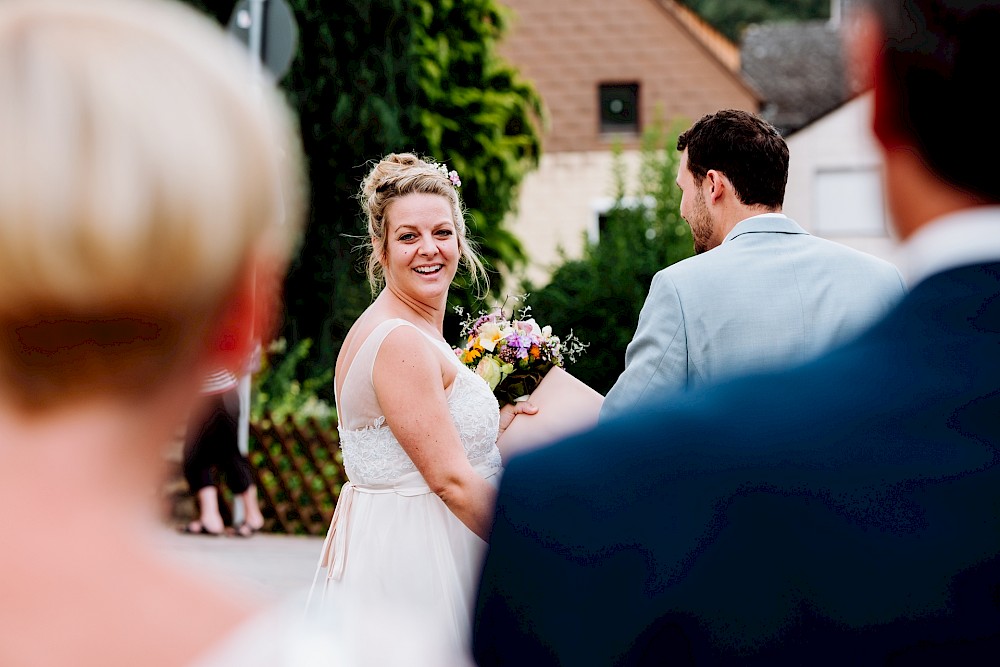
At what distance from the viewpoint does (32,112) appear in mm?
898

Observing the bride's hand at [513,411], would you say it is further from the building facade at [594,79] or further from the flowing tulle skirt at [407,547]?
the building facade at [594,79]

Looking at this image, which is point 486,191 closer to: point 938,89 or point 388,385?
point 388,385

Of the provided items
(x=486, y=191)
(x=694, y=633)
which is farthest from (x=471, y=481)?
(x=486, y=191)

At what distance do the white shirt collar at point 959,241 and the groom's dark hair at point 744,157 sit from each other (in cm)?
220

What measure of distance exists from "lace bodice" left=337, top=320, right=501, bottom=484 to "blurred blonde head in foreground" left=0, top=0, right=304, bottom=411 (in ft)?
7.93

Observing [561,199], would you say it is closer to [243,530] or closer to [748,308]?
[243,530]

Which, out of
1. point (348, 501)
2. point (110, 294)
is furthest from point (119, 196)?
point (348, 501)

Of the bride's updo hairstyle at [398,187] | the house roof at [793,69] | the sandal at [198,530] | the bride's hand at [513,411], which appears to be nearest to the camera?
the bride's hand at [513,411]

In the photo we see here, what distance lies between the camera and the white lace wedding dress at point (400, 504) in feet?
11.3

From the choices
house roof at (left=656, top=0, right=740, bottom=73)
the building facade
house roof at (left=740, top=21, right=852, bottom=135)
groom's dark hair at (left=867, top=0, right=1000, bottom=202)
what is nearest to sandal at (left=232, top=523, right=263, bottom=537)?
groom's dark hair at (left=867, top=0, right=1000, bottom=202)

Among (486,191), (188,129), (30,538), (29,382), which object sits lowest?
(486,191)

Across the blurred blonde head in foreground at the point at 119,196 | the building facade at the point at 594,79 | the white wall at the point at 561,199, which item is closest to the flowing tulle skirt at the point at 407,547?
the blurred blonde head in foreground at the point at 119,196

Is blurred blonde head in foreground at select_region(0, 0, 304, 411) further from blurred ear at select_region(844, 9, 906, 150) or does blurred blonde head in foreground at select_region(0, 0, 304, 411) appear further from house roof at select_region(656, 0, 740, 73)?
house roof at select_region(656, 0, 740, 73)

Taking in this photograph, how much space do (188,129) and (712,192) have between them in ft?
8.41
